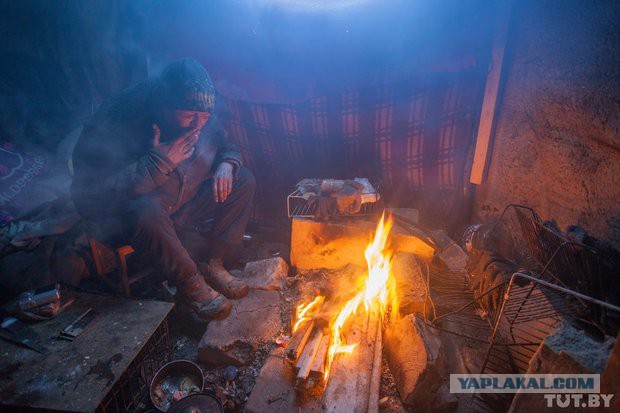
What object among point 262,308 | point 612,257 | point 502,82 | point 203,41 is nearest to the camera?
point 612,257

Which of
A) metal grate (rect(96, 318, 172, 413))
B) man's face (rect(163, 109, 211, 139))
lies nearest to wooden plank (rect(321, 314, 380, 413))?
metal grate (rect(96, 318, 172, 413))

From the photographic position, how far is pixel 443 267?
4.06 meters

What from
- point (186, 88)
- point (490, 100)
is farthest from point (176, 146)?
point (490, 100)

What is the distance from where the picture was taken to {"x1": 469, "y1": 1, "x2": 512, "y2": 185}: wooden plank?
147 inches

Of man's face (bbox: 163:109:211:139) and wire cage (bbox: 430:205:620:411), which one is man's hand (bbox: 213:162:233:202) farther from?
wire cage (bbox: 430:205:620:411)

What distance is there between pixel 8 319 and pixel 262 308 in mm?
2330

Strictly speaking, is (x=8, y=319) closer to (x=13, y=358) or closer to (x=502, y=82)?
(x=13, y=358)

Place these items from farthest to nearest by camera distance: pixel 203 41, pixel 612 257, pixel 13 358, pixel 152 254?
pixel 203 41
pixel 152 254
pixel 13 358
pixel 612 257

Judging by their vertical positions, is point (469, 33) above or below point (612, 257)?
above

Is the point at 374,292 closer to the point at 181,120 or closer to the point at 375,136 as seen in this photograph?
the point at 375,136

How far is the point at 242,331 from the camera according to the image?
10.9ft

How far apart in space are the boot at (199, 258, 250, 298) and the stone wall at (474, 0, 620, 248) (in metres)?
3.63

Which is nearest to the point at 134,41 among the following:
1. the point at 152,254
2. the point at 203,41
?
the point at 203,41

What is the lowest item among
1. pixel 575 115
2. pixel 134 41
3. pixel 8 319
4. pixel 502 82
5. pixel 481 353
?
pixel 481 353
